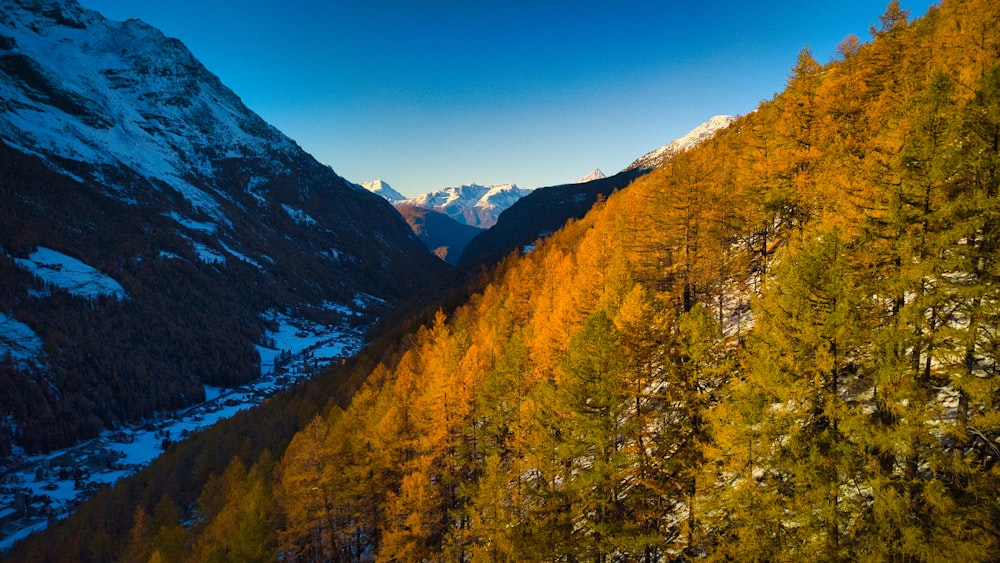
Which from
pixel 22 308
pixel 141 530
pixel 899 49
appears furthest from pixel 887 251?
pixel 22 308

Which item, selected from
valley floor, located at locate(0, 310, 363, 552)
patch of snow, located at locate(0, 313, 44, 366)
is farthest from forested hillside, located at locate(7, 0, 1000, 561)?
patch of snow, located at locate(0, 313, 44, 366)

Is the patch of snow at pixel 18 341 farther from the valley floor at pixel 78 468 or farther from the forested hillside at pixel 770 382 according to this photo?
the forested hillside at pixel 770 382

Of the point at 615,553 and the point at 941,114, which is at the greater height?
the point at 941,114

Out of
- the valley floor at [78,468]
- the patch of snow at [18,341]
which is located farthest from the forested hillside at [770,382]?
the patch of snow at [18,341]

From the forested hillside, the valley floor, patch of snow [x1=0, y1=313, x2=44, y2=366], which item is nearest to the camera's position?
the forested hillside

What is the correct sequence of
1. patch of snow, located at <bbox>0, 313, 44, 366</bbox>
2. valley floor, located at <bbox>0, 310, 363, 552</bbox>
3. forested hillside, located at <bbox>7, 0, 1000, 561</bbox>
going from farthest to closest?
→ patch of snow, located at <bbox>0, 313, 44, 366</bbox>, valley floor, located at <bbox>0, 310, 363, 552</bbox>, forested hillside, located at <bbox>7, 0, 1000, 561</bbox>

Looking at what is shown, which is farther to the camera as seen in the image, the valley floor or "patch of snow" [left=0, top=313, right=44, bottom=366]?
"patch of snow" [left=0, top=313, right=44, bottom=366]

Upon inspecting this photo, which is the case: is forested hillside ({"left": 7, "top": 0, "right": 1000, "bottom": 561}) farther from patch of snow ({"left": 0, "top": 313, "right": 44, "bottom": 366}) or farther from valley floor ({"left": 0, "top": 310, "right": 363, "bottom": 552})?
patch of snow ({"left": 0, "top": 313, "right": 44, "bottom": 366})

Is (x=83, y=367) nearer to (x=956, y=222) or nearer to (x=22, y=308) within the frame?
(x=22, y=308)
